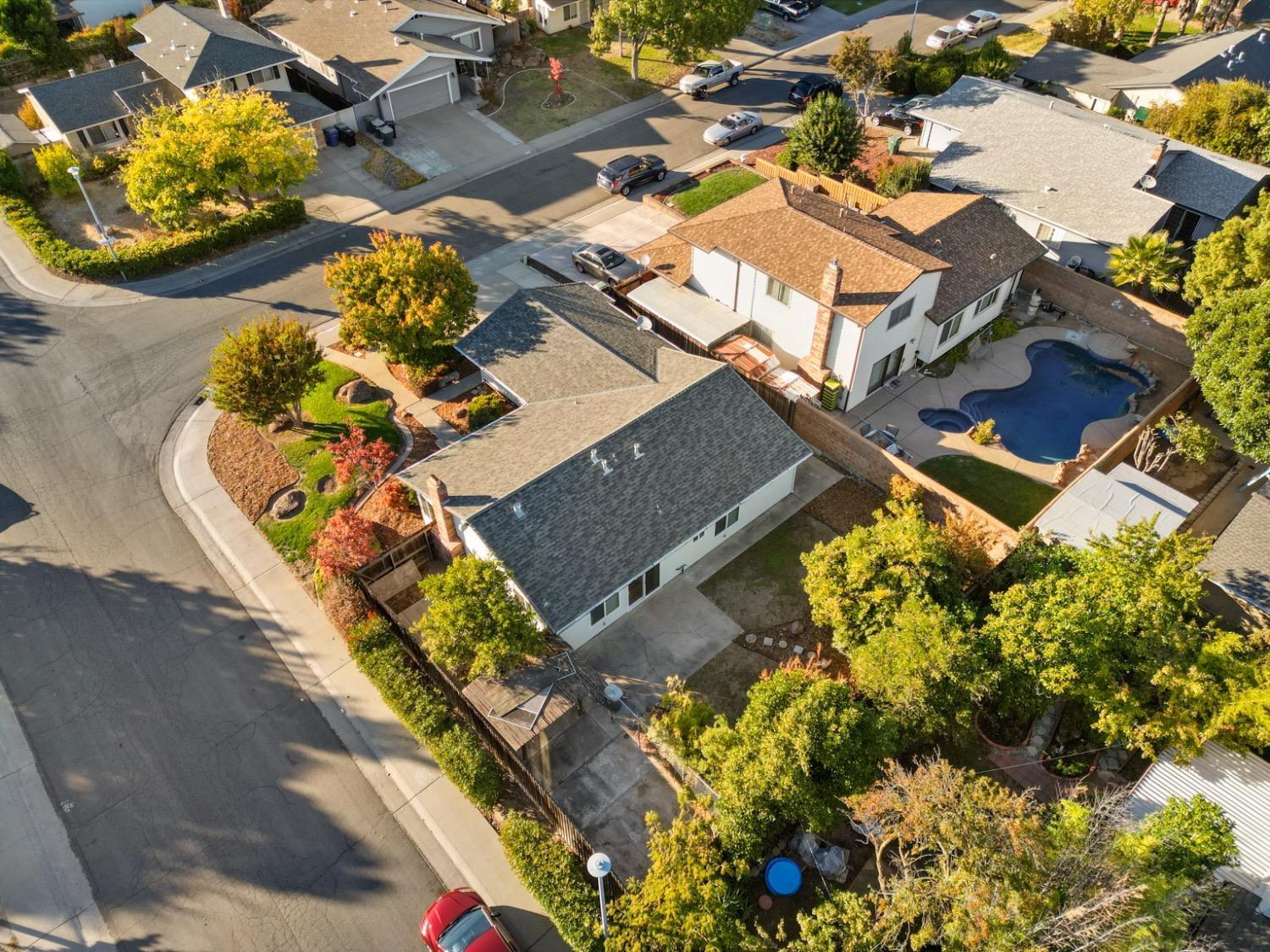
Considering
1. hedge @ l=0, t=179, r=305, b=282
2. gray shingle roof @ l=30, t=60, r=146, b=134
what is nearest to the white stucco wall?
hedge @ l=0, t=179, r=305, b=282

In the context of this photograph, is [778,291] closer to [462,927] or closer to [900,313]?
[900,313]

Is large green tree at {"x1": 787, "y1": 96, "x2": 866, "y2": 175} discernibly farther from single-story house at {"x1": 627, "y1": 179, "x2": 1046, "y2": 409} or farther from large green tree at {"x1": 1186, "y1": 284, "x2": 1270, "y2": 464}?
large green tree at {"x1": 1186, "y1": 284, "x2": 1270, "y2": 464}

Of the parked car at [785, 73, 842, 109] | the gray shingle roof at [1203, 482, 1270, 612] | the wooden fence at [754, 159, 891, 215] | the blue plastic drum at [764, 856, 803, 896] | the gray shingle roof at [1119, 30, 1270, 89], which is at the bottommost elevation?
the blue plastic drum at [764, 856, 803, 896]

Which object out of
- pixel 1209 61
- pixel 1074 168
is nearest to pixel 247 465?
pixel 1074 168

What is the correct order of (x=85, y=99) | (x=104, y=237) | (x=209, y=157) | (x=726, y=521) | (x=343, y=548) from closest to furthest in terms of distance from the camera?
(x=343, y=548)
(x=726, y=521)
(x=209, y=157)
(x=104, y=237)
(x=85, y=99)

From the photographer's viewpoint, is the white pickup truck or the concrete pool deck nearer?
the concrete pool deck

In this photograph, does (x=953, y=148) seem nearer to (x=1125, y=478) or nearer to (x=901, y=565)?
(x=1125, y=478)

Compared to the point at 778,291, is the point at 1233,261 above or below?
above
